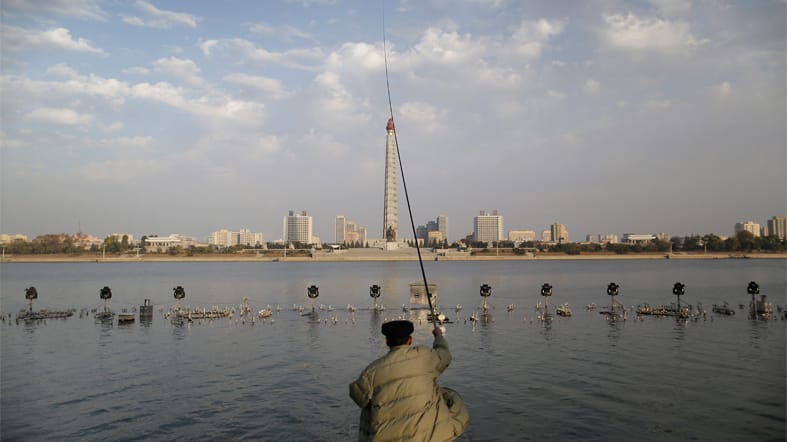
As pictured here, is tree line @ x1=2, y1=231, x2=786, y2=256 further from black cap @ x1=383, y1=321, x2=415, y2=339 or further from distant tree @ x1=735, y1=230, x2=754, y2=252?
black cap @ x1=383, y1=321, x2=415, y2=339

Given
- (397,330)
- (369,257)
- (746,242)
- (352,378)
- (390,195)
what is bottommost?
(352,378)

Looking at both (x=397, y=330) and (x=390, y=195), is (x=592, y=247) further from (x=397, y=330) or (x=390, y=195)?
(x=397, y=330)

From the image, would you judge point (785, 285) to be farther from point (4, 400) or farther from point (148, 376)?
point (4, 400)

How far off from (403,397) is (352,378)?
1547 cm

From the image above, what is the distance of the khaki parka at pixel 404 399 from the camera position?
197 inches

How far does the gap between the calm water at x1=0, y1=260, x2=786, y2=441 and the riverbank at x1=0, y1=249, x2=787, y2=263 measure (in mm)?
126035

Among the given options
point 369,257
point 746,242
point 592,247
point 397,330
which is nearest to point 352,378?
point 397,330

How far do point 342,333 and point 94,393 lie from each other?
14.7 meters

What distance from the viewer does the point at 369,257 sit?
164m

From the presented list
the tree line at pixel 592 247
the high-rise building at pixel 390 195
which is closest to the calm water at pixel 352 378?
the high-rise building at pixel 390 195

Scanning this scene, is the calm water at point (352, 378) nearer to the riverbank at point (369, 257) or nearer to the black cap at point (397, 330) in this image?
the black cap at point (397, 330)

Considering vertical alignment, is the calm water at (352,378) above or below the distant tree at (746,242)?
below

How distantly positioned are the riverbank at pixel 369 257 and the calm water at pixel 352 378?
4962 inches

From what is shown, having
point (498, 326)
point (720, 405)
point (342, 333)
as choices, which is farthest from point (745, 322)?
point (342, 333)
